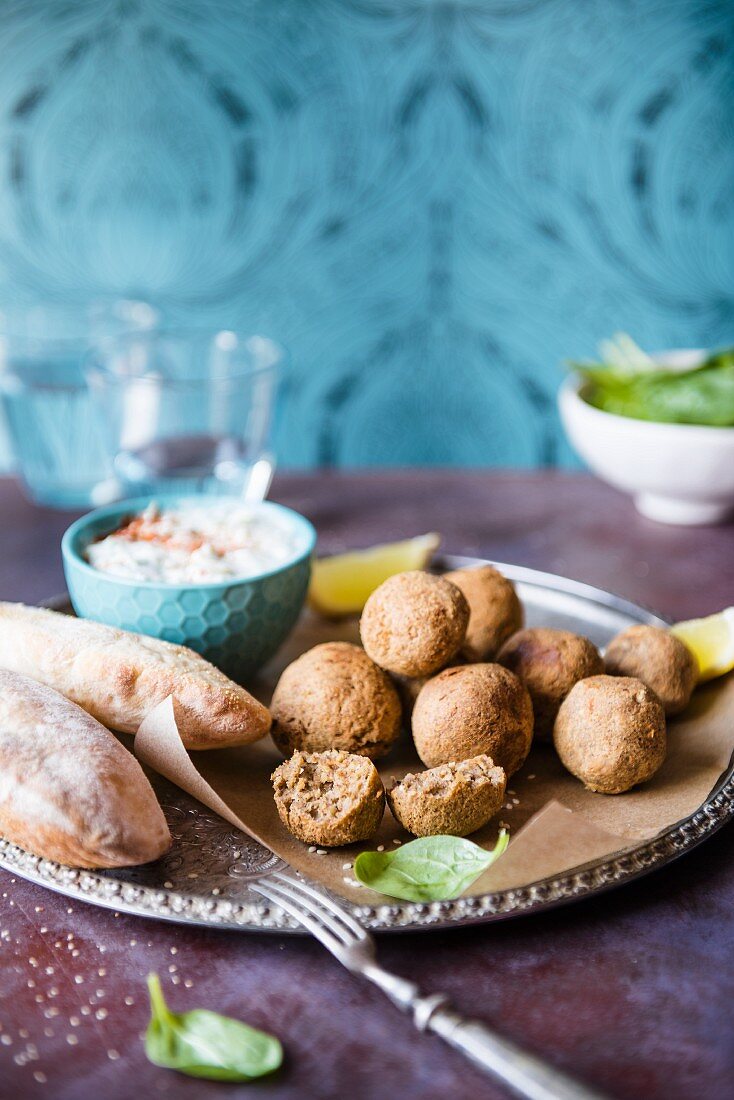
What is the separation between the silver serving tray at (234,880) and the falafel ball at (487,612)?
27cm

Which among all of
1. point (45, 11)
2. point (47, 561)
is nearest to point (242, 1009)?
point (47, 561)

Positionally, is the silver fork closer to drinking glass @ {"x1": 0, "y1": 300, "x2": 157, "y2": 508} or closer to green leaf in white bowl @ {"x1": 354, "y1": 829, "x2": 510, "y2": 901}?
green leaf in white bowl @ {"x1": 354, "y1": 829, "x2": 510, "y2": 901}

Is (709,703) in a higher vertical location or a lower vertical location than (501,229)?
Answer: lower

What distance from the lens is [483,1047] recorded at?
2.13 feet

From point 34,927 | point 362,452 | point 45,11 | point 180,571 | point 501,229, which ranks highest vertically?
point 45,11

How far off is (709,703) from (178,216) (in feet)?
5.14

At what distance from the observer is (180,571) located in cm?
116

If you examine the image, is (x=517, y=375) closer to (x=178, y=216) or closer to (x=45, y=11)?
(x=178, y=216)

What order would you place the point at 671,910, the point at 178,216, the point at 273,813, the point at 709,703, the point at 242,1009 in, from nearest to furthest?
the point at 242,1009
the point at 671,910
the point at 273,813
the point at 709,703
the point at 178,216

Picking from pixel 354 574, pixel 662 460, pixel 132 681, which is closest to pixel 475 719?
pixel 132 681

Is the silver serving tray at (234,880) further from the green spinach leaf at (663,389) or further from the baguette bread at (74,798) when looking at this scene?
the green spinach leaf at (663,389)

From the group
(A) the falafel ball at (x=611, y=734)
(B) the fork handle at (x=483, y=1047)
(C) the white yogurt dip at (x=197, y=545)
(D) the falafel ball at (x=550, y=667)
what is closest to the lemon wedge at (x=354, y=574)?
(C) the white yogurt dip at (x=197, y=545)

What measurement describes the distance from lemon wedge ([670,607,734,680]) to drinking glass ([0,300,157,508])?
3.34 feet

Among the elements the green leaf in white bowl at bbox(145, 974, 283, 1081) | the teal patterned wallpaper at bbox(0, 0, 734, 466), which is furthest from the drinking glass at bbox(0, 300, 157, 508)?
the green leaf in white bowl at bbox(145, 974, 283, 1081)
